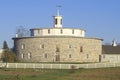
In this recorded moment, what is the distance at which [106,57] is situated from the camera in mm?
110062

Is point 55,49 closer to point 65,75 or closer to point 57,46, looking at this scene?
point 57,46

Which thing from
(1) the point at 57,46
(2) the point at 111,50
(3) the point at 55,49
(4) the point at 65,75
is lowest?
(4) the point at 65,75

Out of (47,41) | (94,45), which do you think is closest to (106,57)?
(94,45)

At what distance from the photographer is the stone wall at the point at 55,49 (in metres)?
93.2

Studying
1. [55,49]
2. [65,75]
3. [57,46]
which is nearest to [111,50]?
[57,46]

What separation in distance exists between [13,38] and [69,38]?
42.1 ft

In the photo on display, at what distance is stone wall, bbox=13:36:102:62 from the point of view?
3669 inches

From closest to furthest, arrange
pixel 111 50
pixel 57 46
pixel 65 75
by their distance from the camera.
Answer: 1. pixel 65 75
2. pixel 57 46
3. pixel 111 50

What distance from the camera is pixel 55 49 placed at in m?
93.4

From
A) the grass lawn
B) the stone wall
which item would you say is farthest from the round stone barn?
the grass lawn

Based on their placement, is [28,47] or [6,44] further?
[6,44]

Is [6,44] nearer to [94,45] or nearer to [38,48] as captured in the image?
[38,48]

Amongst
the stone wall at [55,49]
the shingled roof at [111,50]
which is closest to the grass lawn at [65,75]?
the stone wall at [55,49]

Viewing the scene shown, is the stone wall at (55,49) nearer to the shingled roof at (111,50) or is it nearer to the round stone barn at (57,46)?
the round stone barn at (57,46)
